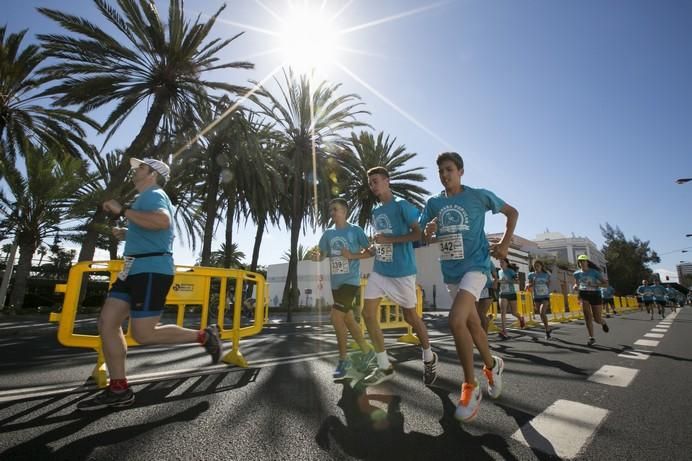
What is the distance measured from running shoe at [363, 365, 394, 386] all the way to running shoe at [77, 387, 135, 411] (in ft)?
6.05

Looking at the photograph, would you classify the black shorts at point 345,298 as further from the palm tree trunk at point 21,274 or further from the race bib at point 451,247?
the palm tree trunk at point 21,274

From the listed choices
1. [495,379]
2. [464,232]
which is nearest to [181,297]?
[464,232]

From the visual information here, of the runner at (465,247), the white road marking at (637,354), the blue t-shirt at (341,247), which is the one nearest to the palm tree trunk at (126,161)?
the blue t-shirt at (341,247)

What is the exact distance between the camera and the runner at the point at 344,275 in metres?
3.99

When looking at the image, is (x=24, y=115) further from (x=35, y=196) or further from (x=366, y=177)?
(x=366, y=177)

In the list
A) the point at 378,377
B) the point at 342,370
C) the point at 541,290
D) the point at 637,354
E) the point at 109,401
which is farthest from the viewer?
the point at 541,290

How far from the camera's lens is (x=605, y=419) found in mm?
2297

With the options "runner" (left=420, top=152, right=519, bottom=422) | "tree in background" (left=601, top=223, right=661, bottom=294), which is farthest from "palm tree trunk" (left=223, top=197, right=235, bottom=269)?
"tree in background" (left=601, top=223, right=661, bottom=294)

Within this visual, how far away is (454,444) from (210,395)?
1861 mm

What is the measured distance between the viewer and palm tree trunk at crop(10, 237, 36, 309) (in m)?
13.9

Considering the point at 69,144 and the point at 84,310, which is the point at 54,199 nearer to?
the point at 69,144

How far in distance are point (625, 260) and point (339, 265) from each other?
71.5 meters

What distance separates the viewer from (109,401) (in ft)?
8.05

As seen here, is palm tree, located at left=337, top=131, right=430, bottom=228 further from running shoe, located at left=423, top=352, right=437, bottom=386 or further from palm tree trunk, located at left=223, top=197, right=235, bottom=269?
running shoe, located at left=423, top=352, right=437, bottom=386
